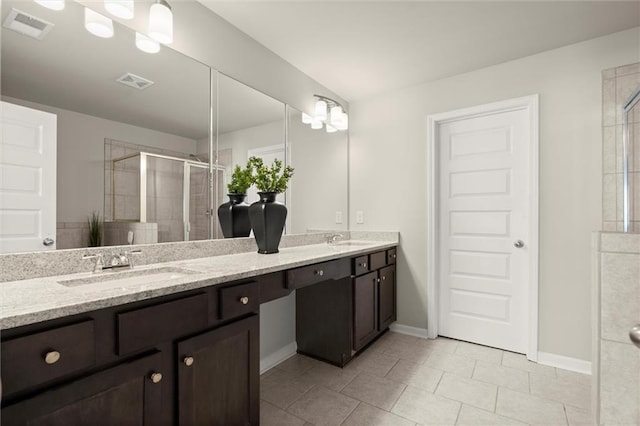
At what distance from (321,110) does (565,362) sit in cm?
274

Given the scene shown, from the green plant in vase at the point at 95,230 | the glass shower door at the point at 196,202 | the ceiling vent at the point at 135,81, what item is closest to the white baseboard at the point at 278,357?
the glass shower door at the point at 196,202

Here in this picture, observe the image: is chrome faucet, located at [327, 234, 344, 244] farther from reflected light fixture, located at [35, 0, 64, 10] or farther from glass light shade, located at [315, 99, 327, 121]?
reflected light fixture, located at [35, 0, 64, 10]

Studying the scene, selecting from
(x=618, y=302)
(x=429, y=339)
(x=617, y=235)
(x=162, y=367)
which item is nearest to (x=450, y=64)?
(x=617, y=235)

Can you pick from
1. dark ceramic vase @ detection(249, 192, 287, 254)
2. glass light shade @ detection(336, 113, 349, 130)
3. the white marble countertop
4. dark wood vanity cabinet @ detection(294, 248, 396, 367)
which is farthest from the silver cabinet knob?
glass light shade @ detection(336, 113, 349, 130)

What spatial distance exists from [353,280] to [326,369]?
25.8 inches

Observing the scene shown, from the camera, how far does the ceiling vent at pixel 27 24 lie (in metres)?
1.16

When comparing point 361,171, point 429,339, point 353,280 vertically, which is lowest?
point 429,339

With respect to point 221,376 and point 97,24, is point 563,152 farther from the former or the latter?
point 97,24

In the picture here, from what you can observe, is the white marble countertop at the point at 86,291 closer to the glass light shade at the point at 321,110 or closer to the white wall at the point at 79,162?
the white wall at the point at 79,162

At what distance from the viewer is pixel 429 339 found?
2.75 m

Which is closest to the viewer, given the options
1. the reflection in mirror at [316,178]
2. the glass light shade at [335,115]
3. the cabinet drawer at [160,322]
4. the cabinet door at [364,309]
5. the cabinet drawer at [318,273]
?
the cabinet drawer at [160,322]

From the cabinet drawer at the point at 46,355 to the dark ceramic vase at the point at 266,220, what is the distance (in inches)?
45.2

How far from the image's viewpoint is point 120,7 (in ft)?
4.66

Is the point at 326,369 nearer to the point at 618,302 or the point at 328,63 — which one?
the point at 618,302
